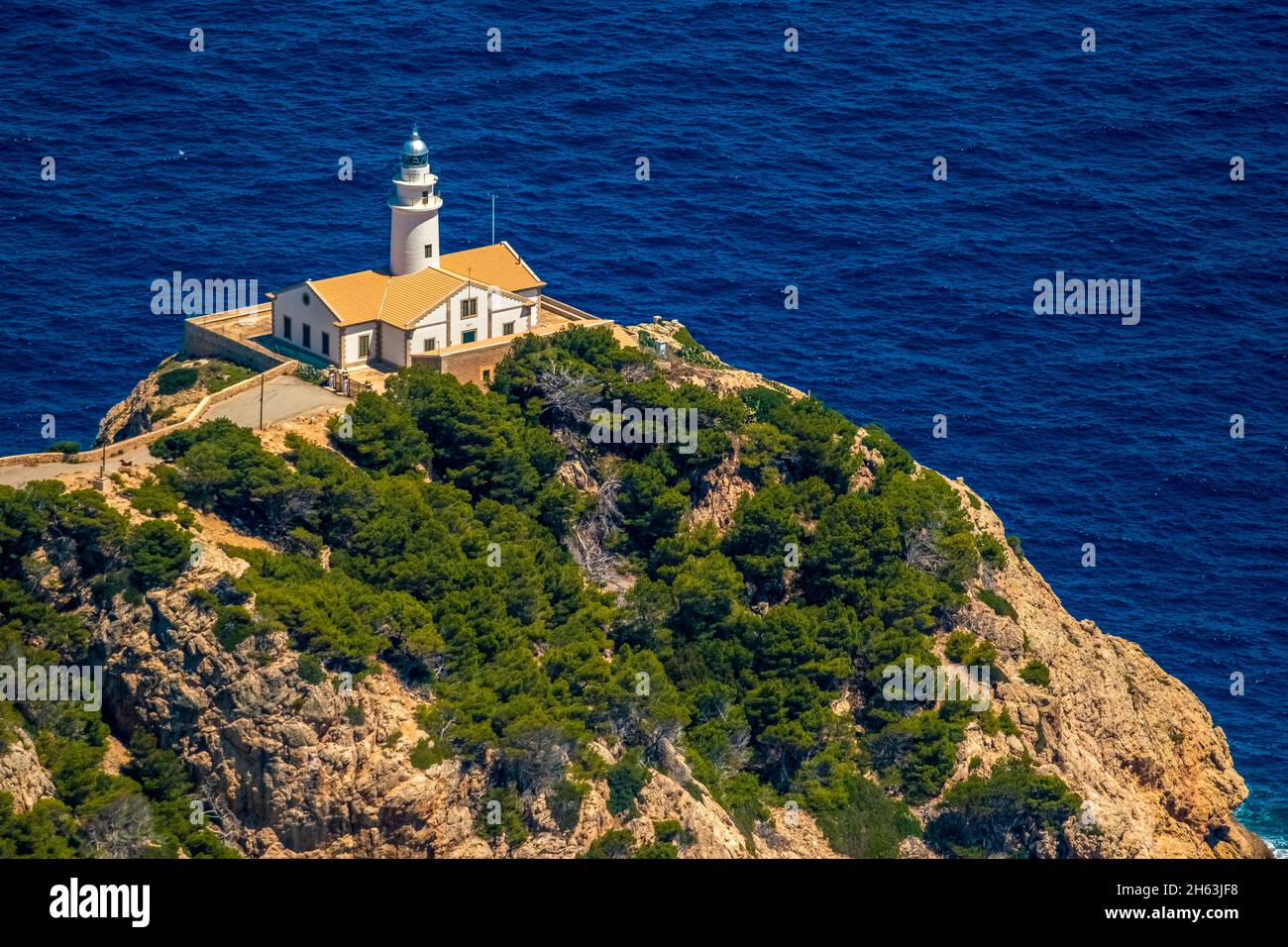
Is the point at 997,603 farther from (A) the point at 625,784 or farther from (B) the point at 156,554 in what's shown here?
(B) the point at 156,554

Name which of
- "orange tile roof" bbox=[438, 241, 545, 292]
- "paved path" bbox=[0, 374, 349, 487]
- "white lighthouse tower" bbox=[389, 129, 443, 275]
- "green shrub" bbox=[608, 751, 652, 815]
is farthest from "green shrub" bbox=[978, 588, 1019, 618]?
"paved path" bbox=[0, 374, 349, 487]

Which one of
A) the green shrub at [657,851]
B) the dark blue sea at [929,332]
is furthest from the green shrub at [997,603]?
the green shrub at [657,851]

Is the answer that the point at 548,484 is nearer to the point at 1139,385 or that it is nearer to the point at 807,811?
the point at 807,811

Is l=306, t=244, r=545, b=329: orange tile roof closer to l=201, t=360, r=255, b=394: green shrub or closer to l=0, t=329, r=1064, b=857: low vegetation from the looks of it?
l=0, t=329, r=1064, b=857: low vegetation

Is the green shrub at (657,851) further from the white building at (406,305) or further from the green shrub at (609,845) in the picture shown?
the white building at (406,305)

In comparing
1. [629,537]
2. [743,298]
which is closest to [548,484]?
[629,537]

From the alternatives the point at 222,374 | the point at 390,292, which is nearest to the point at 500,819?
the point at 222,374
